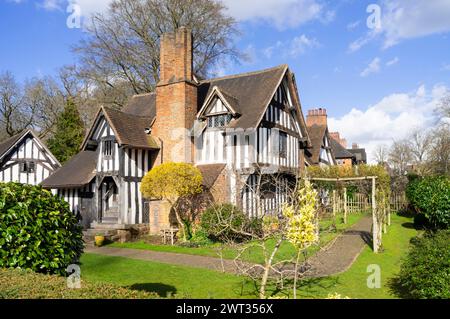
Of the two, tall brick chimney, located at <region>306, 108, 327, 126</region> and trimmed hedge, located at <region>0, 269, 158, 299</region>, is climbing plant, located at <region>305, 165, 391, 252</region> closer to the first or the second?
tall brick chimney, located at <region>306, 108, 327, 126</region>

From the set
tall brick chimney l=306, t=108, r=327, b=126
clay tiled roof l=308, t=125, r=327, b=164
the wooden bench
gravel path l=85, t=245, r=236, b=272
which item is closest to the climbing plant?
clay tiled roof l=308, t=125, r=327, b=164

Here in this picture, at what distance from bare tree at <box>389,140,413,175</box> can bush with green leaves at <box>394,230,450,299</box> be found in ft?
166

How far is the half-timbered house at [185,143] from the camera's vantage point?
704 inches

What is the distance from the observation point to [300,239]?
5.77 meters

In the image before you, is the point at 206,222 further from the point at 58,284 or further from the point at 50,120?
the point at 50,120

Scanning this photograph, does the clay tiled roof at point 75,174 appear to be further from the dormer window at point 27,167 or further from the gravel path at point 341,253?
the gravel path at point 341,253

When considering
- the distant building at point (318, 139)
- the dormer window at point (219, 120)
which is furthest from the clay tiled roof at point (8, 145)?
the distant building at point (318, 139)

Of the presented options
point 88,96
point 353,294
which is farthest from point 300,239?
point 88,96

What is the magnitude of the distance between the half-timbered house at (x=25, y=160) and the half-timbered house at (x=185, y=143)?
5670 mm

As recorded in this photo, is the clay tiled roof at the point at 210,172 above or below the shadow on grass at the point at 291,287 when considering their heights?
above

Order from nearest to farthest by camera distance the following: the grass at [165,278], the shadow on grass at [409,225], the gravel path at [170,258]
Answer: the grass at [165,278] < the gravel path at [170,258] < the shadow on grass at [409,225]

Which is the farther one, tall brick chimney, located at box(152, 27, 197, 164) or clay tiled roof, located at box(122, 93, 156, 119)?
clay tiled roof, located at box(122, 93, 156, 119)

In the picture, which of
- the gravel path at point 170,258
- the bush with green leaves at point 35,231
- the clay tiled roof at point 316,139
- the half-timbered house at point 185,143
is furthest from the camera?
the clay tiled roof at point 316,139

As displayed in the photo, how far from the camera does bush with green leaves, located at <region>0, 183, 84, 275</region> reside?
633 cm
